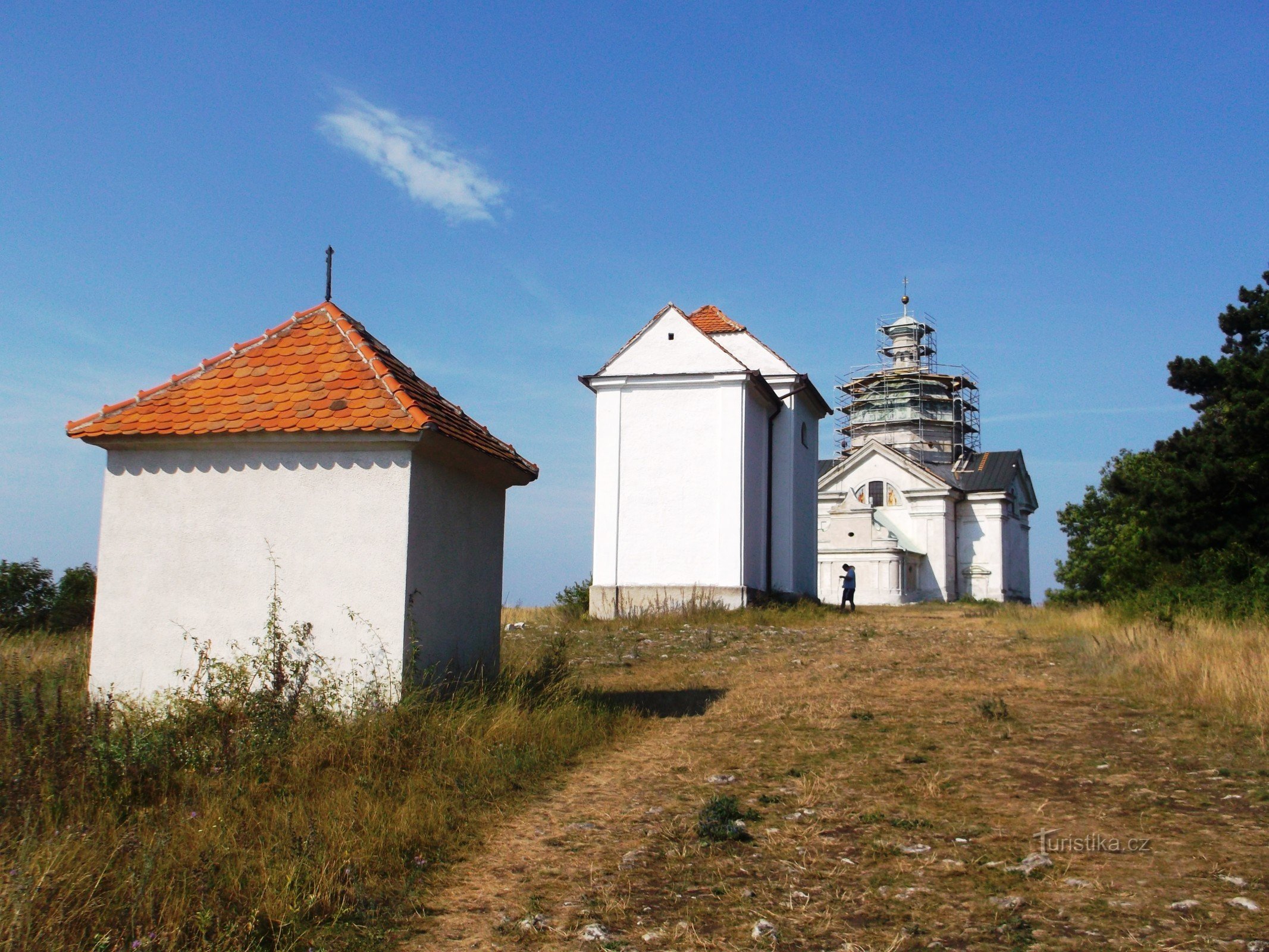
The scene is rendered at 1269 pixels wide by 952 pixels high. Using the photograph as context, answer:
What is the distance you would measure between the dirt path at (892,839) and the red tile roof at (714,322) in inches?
765

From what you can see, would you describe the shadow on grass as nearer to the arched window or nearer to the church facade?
the church facade

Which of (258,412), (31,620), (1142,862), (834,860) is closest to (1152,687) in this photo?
(1142,862)

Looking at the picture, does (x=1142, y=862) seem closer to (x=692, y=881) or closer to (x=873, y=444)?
(x=692, y=881)

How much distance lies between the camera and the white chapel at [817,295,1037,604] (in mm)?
47062

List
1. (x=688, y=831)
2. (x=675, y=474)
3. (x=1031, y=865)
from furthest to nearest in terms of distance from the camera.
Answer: (x=675, y=474), (x=688, y=831), (x=1031, y=865)

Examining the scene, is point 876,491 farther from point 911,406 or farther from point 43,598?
point 43,598

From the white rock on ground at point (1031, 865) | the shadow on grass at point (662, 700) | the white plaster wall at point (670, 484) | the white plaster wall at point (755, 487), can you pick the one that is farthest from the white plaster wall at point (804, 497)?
the white rock on ground at point (1031, 865)

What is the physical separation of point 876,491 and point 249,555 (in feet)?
158

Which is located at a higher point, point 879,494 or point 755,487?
point 879,494

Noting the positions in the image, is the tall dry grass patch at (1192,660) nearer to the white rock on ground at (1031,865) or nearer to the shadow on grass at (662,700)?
the white rock on ground at (1031,865)

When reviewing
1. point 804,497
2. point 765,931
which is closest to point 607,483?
point 804,497

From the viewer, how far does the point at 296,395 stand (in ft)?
28.4

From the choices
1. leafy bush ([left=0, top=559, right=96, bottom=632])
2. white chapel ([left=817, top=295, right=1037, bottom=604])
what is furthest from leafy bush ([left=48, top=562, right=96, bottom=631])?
white chapel ([left=817, top=295, right=1037, bottom=604])

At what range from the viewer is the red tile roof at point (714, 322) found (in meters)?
29.1
